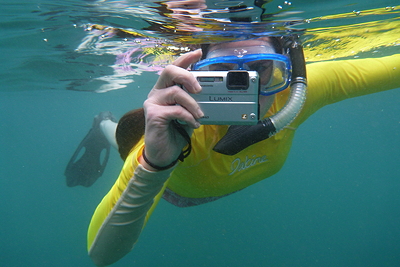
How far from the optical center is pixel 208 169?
3027 millimetres

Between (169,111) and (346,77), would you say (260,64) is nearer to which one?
(169,111)

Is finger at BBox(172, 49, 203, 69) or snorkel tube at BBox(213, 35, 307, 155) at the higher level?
finger at BBox(172, 49, 203, 69)

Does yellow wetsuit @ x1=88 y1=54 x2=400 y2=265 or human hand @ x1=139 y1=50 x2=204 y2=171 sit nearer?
human hand @ x1=139 y1=50 x2=204 y2=171

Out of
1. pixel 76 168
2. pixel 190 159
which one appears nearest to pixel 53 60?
pixel 76 168

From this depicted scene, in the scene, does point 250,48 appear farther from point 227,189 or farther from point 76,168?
point 76,168

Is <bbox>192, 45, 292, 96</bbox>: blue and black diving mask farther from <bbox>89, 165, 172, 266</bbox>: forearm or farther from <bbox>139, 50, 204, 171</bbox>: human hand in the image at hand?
<bbox>89, 165, 172, 266</bbox>: forearm

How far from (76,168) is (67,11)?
6.50m

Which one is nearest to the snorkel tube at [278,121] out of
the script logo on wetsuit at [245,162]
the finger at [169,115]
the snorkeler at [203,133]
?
the snorkeler at [203,133]

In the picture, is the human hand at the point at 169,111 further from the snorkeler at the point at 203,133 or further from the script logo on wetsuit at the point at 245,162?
the script logo on wetsuit at the point at 245,162

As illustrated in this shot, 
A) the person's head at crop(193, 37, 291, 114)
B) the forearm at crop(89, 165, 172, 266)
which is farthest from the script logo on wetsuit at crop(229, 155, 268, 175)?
the forearm at crop(89, 165, 172, 266)

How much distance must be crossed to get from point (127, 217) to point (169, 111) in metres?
1.19

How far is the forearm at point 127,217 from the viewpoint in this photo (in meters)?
2.01

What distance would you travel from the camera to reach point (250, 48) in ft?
8.49

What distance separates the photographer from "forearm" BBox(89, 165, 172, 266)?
6.60ft
